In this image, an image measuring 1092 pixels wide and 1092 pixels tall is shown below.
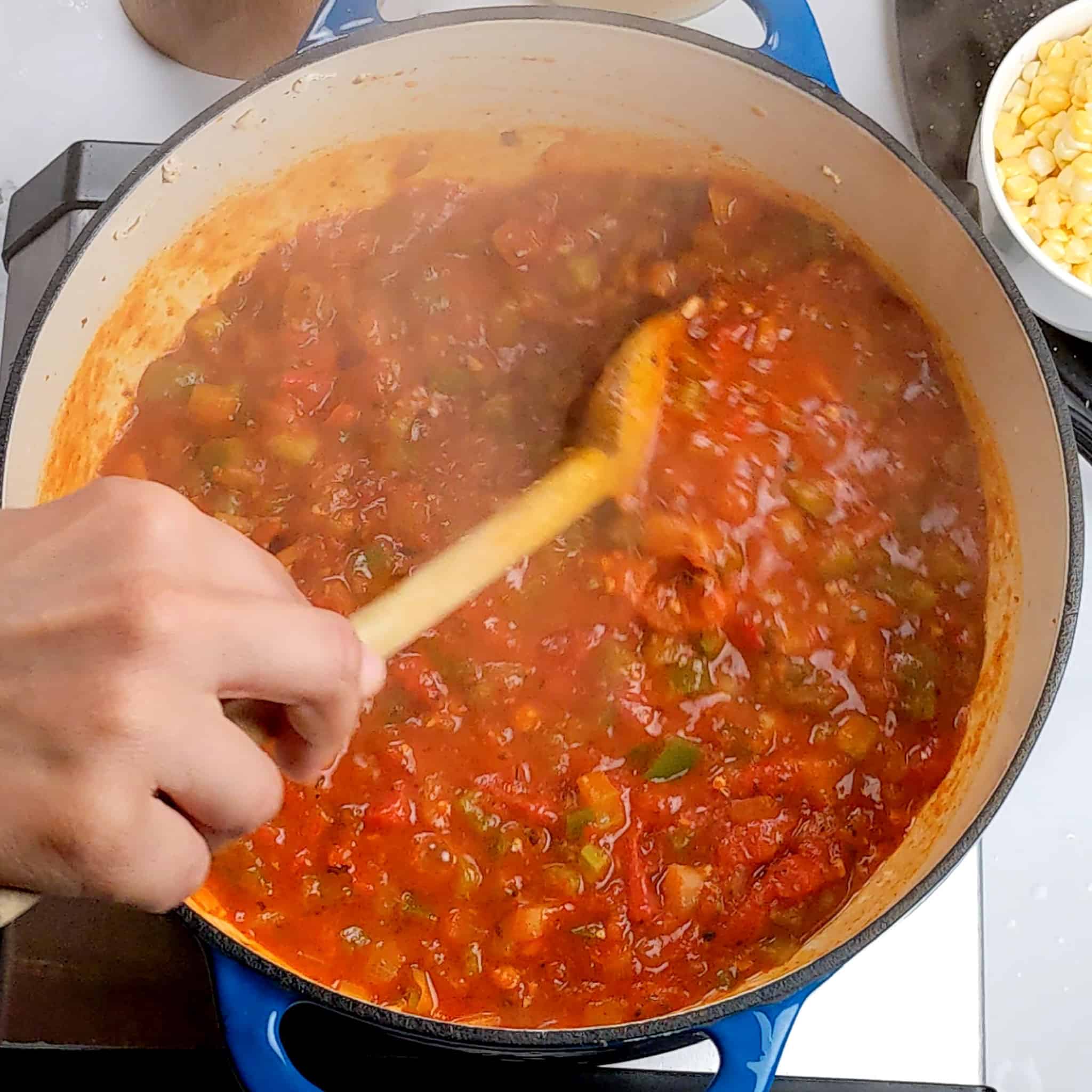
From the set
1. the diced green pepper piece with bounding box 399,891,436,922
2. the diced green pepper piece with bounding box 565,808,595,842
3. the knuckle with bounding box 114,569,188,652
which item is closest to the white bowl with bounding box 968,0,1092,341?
the diced green pepper piece with bounding box 565,808,595,842

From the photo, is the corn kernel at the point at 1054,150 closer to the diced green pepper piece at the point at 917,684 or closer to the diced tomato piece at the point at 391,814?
the diced green pepper piece at the point at 917,684

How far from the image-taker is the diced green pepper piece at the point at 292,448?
1516 mm

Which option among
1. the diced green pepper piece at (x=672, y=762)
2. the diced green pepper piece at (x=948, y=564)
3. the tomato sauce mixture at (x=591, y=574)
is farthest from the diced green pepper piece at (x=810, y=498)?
the diced green pepper piece at (x=672, y=762)

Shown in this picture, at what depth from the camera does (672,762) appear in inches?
55.5

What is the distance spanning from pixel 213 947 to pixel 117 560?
0.47 m

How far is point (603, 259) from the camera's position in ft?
5.36

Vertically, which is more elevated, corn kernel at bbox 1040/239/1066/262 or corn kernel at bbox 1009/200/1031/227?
corn kernel at bbox 1009/200/1031/227

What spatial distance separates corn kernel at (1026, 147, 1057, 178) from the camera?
156cm

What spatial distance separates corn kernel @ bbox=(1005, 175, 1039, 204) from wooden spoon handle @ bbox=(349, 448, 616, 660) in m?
0.66

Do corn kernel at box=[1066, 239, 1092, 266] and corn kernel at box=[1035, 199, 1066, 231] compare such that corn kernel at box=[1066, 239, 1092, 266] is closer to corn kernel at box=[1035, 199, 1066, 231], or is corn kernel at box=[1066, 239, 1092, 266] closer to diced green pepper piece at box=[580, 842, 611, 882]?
corn kernel at box=[1035, 199, 1066, 231]

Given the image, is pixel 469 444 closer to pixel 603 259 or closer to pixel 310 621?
pixel 603 259

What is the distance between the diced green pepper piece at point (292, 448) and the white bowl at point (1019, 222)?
95cm

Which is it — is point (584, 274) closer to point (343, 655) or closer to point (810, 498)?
point (810, 498)

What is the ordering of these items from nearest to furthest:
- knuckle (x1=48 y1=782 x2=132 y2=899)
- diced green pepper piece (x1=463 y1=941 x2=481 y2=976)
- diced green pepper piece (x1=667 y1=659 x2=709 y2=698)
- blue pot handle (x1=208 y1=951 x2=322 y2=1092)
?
knuckle (x1=48 y1=782 x2=132 y2=899), blue pot handle (x1=208 y1=951 x2=322 y2=1092), diced green pepper piece (x1=463 y1=941 x2=481 y2=976), diced green pepper piece (x1=667 y1=659 x2=709 y2=698)
